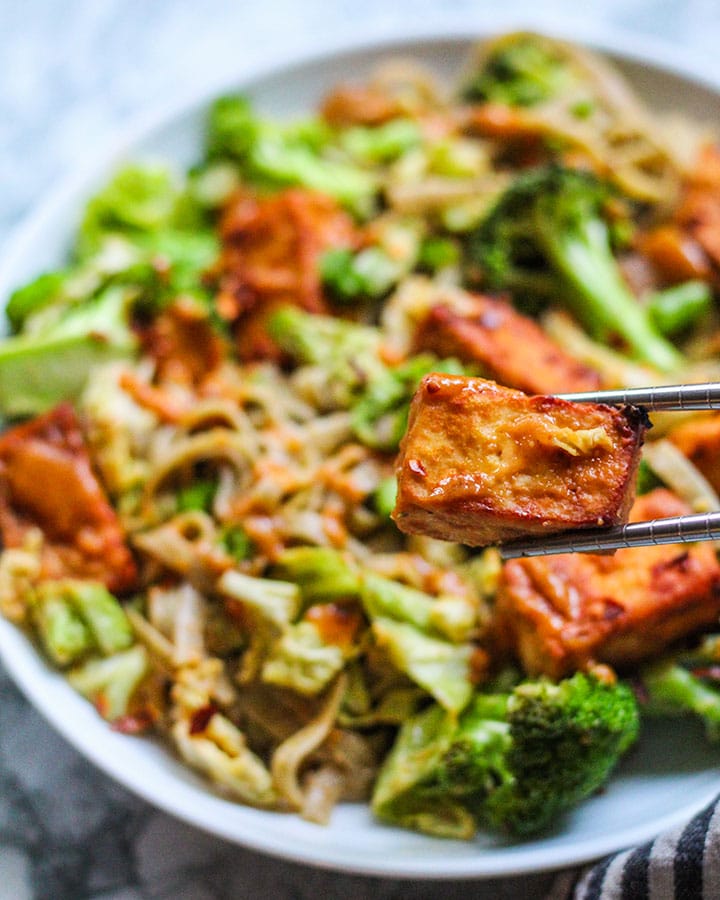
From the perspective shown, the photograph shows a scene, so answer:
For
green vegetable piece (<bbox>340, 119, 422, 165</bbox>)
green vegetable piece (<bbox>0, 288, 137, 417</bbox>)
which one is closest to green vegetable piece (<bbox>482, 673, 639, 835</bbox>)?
green vegetable piece (<bbox>0, 288, 137, 417</bbox>)

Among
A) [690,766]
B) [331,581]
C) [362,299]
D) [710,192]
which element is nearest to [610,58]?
[710,192]

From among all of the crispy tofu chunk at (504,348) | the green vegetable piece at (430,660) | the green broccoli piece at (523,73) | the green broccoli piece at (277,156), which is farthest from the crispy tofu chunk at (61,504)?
the green broccoli piece at (523,73)

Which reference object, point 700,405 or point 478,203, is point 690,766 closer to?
point 700,405

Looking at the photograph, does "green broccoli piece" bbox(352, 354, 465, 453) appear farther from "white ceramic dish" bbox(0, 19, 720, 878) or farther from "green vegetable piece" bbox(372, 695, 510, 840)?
"white ceramic dish" bbox(0, 19, 720, 878)

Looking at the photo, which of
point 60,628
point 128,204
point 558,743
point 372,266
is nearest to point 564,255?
point 372,266

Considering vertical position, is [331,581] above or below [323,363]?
below
